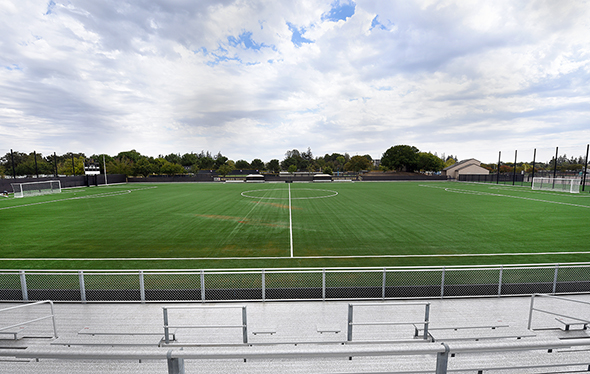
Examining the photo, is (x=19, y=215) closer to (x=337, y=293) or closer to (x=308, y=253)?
(x=308, y=253)

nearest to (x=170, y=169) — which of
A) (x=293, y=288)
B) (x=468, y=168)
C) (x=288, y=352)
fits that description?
(x=293, y=288)

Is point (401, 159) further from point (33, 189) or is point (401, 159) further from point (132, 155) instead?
point (132, 155)

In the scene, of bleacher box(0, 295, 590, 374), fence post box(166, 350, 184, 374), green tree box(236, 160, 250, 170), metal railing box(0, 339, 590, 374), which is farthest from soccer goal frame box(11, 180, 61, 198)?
green tree box(236, 160, 250, 170)

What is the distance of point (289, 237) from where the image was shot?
800 inches

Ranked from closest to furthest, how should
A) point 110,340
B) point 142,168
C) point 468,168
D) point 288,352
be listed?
point 288,352 → point 110,340 → point 142,168 → point 468,168

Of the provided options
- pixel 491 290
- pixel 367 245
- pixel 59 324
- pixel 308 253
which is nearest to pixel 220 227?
pixel 308 253

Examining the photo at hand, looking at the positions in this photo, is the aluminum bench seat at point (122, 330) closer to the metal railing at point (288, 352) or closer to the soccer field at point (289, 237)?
the soccer field at point (289, 237)

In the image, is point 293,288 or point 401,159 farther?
point 401,159

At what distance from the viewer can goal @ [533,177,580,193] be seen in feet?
159

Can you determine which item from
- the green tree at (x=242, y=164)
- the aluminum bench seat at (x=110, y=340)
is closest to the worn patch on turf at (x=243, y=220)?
the aluminum bench seat at (x=110, y=340)

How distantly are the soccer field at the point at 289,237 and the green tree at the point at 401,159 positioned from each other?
81.1 meters

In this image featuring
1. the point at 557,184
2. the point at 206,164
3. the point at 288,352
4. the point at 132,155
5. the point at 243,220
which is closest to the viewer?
the point at 288,352

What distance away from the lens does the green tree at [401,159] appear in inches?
4385

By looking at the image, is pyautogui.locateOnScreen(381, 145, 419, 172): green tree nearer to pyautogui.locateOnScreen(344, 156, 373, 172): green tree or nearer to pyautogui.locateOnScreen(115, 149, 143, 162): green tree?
pyautogui.locateOnScreen(344, 156, 373, 172): green tree
